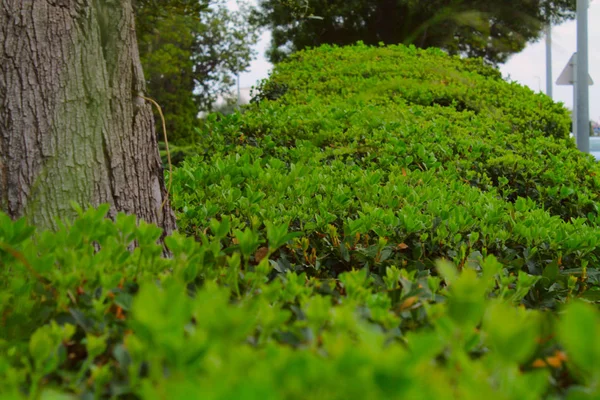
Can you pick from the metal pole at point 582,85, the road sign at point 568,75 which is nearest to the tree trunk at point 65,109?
the metal pole at point 582,85

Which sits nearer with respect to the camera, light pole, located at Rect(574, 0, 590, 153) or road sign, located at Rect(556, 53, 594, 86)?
light pole, located at Rect(574, 0, 590, 153)

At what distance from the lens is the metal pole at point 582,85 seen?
973cm

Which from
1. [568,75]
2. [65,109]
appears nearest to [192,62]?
[568,75]

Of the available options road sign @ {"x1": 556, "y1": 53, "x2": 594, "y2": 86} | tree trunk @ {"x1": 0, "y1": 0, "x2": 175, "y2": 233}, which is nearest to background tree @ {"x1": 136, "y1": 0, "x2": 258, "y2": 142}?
road sign @ {"x1": 556, "y1": 53, "x2": 594, "y2": 86}

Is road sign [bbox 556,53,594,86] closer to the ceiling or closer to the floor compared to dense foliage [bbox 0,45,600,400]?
closer to the ceiling

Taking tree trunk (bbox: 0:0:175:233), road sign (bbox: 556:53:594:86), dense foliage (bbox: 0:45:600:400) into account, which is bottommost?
dense foliage (bbox: 0:45:600:400)

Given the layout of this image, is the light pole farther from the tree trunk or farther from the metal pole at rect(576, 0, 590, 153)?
the tree trunk

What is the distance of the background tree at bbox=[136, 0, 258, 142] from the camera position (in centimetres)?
2048

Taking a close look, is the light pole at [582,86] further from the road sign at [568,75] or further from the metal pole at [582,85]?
the road sign at [568,75]

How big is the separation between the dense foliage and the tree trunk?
0.26 metres

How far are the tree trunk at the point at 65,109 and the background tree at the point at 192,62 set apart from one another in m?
18.0

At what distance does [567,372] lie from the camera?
1009 millimetres

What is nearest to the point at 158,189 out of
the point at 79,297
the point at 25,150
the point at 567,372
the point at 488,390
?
the point at 25,150

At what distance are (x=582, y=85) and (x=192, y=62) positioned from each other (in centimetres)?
1784
